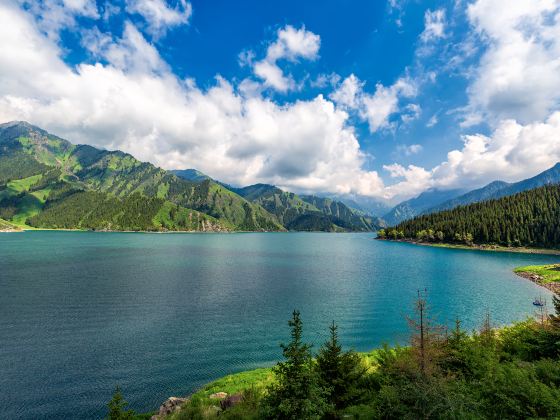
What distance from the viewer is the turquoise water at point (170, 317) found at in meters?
34.9

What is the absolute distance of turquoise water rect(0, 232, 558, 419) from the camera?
3491 centimetres

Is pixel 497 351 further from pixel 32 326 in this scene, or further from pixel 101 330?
pixel 32 326

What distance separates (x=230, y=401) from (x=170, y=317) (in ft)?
121

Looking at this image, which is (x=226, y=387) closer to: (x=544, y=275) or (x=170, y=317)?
(x=170, y=317)

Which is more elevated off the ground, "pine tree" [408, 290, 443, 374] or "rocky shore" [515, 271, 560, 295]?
"pine tree" [408, 290, 443, 374]

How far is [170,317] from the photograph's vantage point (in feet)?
190

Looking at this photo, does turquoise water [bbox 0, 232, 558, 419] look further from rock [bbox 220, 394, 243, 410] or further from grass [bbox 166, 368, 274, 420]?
rock [bbox 220, 394, 243, 410]

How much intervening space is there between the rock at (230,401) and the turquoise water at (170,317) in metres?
10.3

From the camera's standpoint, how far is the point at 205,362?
4112cm

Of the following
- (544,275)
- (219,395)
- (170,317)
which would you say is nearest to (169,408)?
(219,395)

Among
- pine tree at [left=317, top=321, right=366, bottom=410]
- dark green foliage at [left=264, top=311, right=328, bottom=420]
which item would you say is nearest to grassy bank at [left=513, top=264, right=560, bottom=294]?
pine tree at [left=317, top=321, right=366, bottom=410]

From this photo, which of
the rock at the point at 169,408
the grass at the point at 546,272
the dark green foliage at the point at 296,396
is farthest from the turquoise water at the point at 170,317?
the dark green foliage at the point at 296,396

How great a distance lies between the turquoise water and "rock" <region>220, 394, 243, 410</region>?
10.3 m

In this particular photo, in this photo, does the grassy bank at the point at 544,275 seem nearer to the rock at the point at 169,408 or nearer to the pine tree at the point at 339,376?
the pine tree at the point at 339,376
